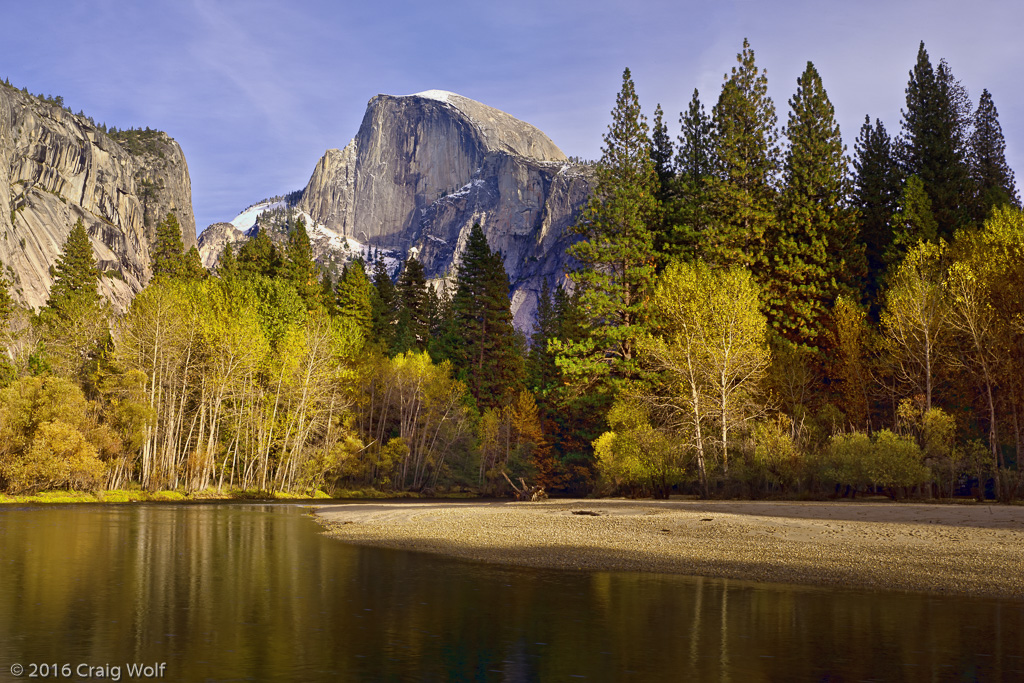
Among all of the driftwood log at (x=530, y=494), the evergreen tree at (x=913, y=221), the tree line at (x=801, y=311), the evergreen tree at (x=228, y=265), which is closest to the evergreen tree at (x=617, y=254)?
the tree line at (x=801, y=311)

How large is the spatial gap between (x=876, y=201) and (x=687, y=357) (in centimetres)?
2622

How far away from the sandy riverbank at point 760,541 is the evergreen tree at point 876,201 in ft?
100

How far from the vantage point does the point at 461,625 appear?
1482 centimetres

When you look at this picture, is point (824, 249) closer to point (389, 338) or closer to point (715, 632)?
point (715, 632)

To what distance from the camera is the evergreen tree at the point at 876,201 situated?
192 feet

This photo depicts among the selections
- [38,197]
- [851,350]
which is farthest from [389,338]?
[38,197]

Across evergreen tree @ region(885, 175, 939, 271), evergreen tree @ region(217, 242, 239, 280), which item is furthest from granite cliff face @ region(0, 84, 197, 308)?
evergreen tree @ region(885, 175, 939, 271)

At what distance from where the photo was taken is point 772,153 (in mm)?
55688

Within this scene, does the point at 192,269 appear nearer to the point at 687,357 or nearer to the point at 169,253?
the point at 169,253

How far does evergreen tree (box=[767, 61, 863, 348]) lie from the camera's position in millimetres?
51875

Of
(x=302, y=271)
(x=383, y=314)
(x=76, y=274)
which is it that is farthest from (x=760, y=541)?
(x=76, y=274)

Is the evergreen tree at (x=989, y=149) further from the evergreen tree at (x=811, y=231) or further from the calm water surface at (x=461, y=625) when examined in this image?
the calm water surface at (x=461, y=625)

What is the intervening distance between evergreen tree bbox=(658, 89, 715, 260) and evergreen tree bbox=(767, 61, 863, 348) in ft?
17.7

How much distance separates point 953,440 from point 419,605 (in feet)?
119
